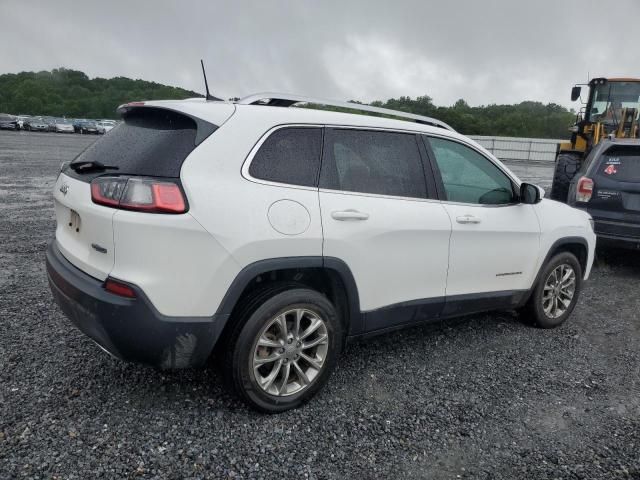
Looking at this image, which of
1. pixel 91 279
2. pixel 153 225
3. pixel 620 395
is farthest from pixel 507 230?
pixel 91 279

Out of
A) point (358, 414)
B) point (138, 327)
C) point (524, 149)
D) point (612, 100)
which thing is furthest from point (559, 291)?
point (524, 149)

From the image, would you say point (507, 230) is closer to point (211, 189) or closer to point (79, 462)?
point (211, 189)

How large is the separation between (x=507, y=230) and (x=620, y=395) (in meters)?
1.36

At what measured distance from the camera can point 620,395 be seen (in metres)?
3.42

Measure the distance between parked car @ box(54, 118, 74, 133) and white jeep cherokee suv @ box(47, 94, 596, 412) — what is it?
5186 cm

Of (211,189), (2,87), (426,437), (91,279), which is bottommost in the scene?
(426,437)

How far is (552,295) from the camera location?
15.0ft

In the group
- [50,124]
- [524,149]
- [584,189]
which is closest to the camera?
[584,189]

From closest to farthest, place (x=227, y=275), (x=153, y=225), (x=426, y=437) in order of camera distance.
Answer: (x=153, y=225) < (x=227, y=275) < (x=426, y=437)

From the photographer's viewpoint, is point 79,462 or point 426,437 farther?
→ point 426,437

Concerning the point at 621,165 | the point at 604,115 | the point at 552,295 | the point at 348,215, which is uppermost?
the point at 604,115

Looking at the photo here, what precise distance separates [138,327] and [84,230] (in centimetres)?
64

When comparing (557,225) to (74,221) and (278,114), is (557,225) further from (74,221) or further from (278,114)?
(74,221)

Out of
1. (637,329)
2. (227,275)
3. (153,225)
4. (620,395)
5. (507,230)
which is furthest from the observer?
(637,329)
